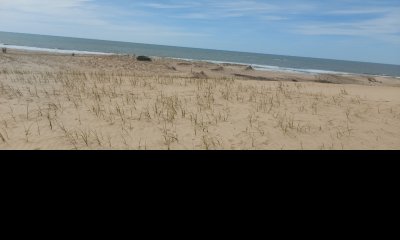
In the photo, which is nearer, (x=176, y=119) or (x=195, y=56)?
(x=176, y=119)

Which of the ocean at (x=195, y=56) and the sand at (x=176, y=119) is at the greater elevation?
the ocean at (x=195, y=56)

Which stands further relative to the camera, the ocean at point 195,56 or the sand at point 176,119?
the ocean at point 195,56

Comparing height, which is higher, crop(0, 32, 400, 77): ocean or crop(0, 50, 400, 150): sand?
crop(0, 32, 400, 77): ocean

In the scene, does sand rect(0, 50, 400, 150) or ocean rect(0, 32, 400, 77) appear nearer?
sand rect(0, 50, 400, 150)

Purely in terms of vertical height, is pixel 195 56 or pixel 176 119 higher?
pixel 195 56
